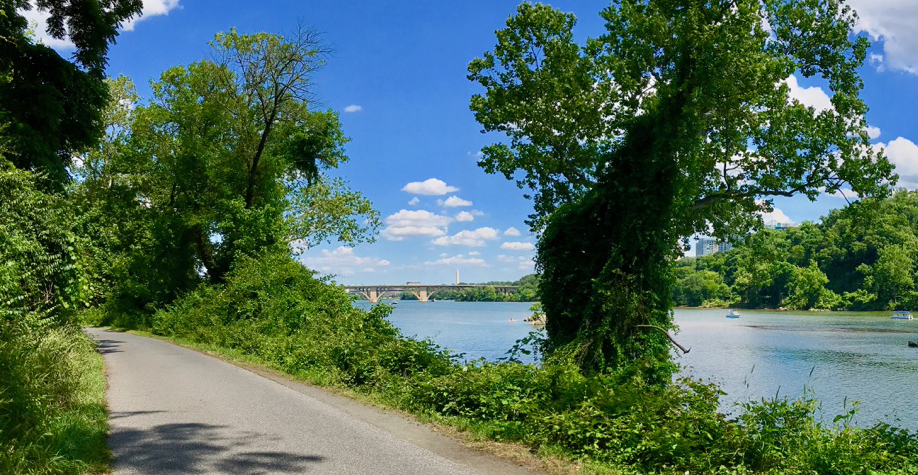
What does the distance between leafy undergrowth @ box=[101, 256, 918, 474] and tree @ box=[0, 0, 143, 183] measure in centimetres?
817

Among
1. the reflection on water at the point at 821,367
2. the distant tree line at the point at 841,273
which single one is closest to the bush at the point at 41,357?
the reflection on water at the point at 821,367

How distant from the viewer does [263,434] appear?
8.21 meters

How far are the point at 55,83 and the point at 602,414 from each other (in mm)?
16604

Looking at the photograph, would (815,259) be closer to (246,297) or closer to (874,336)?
(874,336)

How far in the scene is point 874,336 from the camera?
4812cm

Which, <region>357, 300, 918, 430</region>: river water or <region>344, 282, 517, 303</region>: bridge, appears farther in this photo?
<region>344, 282, 517, 303</region>: bridge

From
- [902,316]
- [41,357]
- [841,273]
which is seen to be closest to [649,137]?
[41,357]

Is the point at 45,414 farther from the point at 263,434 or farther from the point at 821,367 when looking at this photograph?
the point at 821,367

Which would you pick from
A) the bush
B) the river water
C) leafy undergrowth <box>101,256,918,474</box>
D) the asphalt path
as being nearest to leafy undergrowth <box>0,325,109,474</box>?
the bush

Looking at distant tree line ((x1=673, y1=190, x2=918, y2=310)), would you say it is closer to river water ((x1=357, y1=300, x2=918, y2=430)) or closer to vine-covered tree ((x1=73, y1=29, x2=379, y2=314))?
river water ((x1=357, y1=300, x2=918, y2=430))

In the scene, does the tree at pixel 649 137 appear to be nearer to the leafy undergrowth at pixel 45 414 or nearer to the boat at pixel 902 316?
the leafy undergrowth at pixel 45 414

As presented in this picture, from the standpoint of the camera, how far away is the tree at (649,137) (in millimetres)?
13344

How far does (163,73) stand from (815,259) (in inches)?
3671

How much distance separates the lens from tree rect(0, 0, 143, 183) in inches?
596
